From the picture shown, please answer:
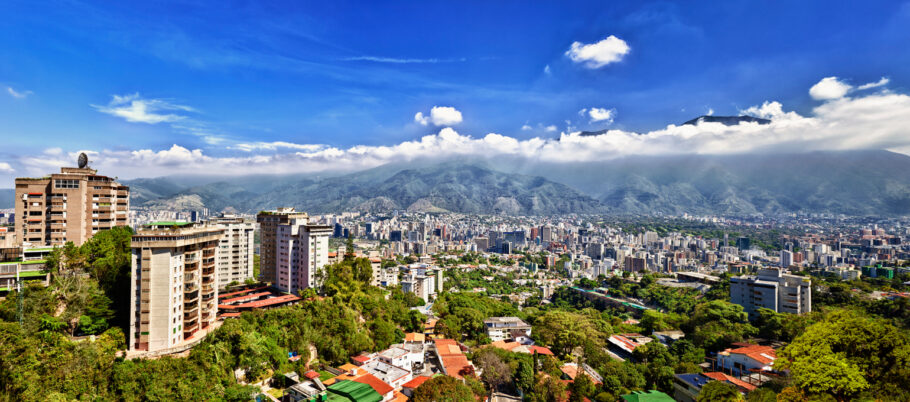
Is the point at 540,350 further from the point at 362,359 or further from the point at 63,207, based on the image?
the point at 63,207

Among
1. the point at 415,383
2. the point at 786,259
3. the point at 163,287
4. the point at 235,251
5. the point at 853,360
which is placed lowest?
the point at 786,259

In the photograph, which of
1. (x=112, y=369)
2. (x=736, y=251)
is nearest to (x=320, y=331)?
(x=112, y=369)

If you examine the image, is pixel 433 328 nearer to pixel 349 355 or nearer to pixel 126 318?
pixel 349 355

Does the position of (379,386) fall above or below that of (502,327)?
above

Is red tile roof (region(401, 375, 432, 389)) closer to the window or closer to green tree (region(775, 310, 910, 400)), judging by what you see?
green tree (region(775, 310, 910, 400))

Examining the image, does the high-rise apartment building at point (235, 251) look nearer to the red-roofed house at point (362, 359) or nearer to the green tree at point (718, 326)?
the red-roofed house at point (362, 359)

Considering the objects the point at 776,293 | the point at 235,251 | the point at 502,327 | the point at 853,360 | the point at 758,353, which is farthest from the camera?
the point at 776,293

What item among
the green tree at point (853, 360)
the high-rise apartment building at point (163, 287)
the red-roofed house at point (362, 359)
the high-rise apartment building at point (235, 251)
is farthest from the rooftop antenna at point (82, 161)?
the green tree at point (853, 360)

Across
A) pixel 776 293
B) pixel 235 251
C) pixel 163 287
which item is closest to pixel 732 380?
pixel 776 293
